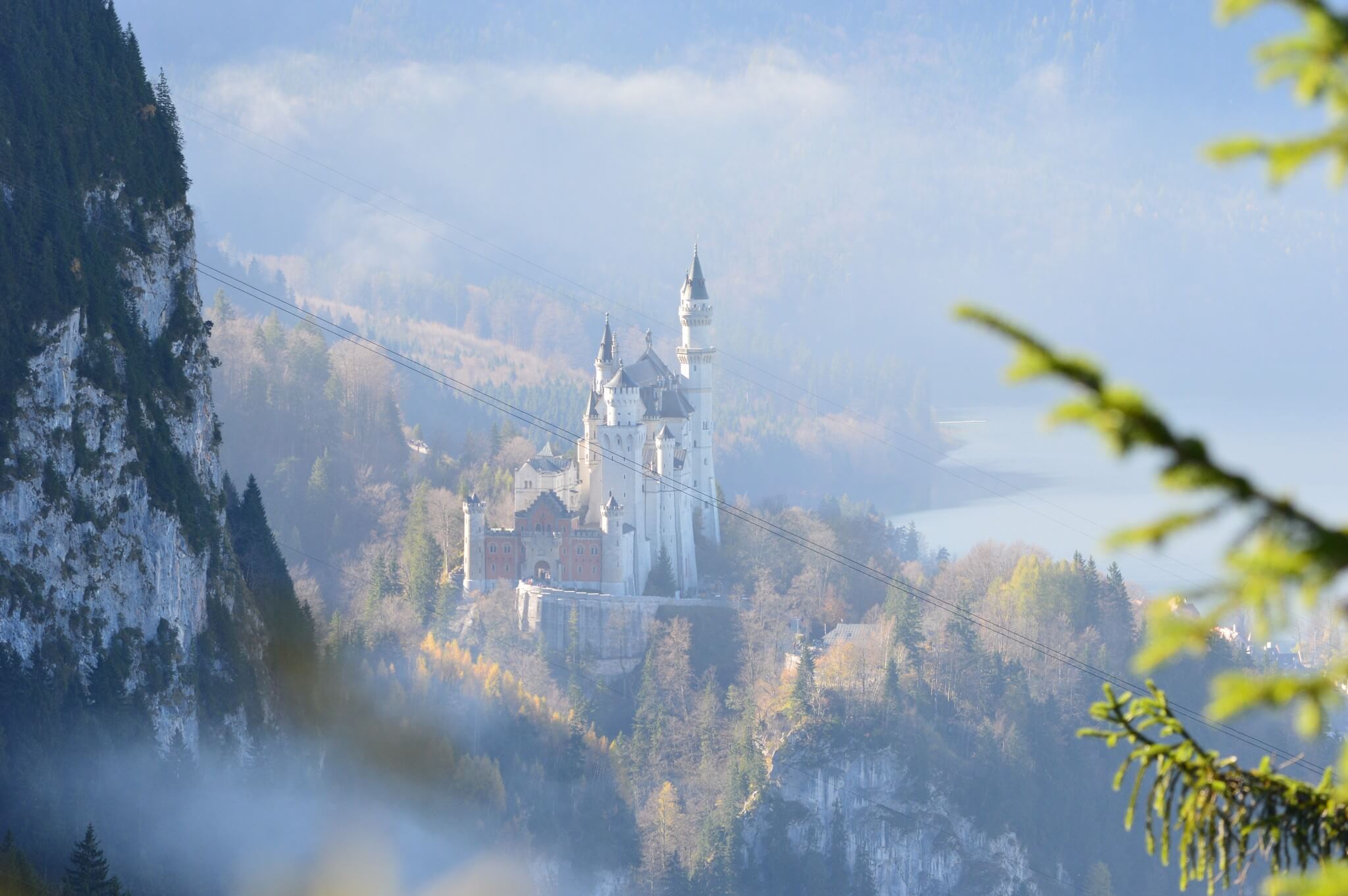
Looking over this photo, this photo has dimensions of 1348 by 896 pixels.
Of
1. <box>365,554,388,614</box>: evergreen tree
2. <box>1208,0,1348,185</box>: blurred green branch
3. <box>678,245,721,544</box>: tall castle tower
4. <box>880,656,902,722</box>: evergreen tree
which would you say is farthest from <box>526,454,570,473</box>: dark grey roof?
<box>1208,0,1348,185</box>: blurred green branch

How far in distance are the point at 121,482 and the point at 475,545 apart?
34360mm

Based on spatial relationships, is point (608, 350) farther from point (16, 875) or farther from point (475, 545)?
point (16, 875)

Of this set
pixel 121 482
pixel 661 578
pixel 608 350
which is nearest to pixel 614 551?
pixel 661 578

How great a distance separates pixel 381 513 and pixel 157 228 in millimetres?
48113

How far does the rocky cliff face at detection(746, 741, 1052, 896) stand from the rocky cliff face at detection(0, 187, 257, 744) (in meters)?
32.7

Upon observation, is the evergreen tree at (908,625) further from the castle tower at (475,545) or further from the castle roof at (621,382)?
the castle tower at (475,545)

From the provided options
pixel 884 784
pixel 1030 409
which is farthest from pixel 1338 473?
pixel 884 784

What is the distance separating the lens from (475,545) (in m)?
74.8

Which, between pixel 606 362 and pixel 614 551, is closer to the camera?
pixel 614 551

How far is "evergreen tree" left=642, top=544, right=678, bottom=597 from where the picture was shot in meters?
75.5

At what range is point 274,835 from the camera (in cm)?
4431

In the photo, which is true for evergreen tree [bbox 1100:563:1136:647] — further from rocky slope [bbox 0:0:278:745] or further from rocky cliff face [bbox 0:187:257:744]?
rocky cliff face [bbox 0:187:257:744]

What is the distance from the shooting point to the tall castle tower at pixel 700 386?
3091 inches

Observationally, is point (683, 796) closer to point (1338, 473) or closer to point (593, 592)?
point (593, 592)
